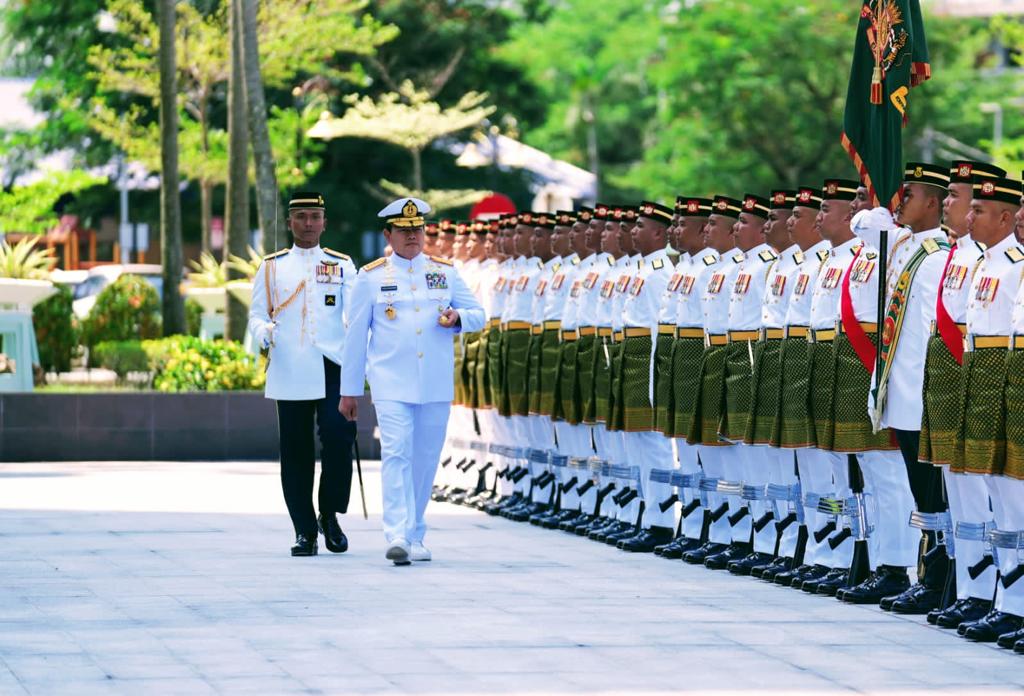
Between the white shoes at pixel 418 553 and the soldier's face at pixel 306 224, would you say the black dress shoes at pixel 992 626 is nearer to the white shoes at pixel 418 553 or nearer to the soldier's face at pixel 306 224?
the white shoes at pixel 418 553

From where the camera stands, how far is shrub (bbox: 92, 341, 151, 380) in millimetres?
26734

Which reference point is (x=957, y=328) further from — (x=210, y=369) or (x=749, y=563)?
(x=210, y=369)

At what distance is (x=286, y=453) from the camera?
14.0m

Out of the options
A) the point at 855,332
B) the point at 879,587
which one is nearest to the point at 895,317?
the point at 855,332

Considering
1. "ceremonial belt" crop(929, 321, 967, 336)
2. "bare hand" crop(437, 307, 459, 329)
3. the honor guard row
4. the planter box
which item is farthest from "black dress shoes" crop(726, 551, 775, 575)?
the planter box

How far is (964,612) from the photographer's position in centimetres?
1060

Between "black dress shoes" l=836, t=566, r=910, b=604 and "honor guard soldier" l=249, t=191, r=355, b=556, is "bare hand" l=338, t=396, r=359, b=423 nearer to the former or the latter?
"honor guard soldier" l=249, t=191, r=355, b=556

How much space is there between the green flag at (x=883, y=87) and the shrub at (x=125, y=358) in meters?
15.2

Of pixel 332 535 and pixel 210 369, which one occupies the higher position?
pixel 210 369

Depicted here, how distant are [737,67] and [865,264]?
1837 inches

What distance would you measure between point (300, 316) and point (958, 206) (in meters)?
4.90

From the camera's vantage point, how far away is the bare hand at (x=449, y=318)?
13609mm

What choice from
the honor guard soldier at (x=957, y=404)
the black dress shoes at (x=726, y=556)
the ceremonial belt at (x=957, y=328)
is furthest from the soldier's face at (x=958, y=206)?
the black dress shoes at (x=726, y=556)

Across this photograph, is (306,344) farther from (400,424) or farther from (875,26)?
(875,26)
